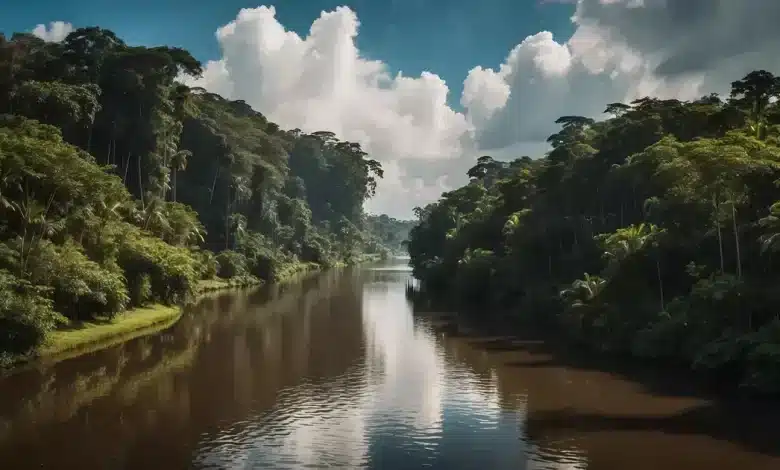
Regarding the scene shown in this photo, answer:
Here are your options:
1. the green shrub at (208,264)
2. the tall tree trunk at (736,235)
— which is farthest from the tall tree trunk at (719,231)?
the green shrub at (208,264)

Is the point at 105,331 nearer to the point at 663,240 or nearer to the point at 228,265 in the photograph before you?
the point at 663,240

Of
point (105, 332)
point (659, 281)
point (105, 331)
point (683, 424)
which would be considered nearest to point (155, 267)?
point (105, 331)

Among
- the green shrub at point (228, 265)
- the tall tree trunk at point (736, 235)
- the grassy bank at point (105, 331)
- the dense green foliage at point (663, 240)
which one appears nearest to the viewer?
the dense green foliage at point (663, 240)

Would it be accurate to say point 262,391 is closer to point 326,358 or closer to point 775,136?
point 326,358

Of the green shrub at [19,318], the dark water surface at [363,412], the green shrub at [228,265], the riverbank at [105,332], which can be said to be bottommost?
the dark water surface at [363,412]

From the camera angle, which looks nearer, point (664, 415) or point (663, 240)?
point (664, 415)

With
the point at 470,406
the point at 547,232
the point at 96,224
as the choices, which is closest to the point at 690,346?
the point at 470,406

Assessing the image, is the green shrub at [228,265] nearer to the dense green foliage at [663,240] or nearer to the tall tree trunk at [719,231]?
the dense green foliage at [663,240]

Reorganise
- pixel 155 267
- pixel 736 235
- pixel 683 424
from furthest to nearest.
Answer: pixel 155 267 → pixel 736 235 → pixel 683 424

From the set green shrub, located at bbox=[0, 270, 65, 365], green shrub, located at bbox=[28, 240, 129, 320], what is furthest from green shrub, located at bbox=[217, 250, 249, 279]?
green shrub, located at bbox=[0, 270, 65, 365]
